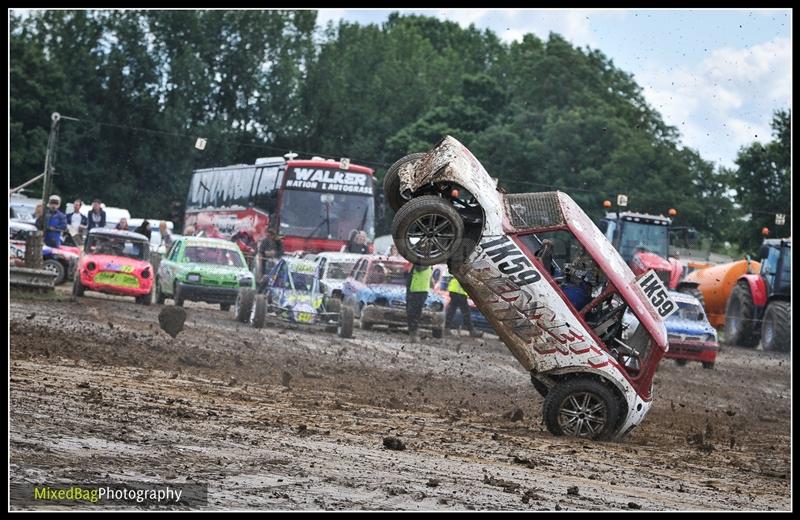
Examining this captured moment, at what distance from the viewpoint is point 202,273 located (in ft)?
86.4

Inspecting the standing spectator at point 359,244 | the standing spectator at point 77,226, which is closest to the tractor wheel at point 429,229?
the standing spectator at point 359,244

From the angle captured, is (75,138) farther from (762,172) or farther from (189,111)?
(762,172)

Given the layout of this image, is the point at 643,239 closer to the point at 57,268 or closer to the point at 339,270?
the point at 339,270

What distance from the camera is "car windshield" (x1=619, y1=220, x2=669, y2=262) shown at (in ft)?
105

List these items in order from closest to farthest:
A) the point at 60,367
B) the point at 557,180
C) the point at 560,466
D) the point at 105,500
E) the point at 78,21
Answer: the point at 105,500, the point at 560,466, the point at 60,367, the point at 557,180, the point at 78,21

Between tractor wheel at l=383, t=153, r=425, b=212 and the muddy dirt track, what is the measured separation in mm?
2088

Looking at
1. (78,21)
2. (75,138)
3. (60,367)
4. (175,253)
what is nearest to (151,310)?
(175,253)

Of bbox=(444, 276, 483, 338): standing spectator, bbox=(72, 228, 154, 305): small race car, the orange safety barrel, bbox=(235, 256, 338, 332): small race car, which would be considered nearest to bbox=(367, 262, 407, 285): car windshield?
bbox=(444, 276, 483, 338): standing spectator

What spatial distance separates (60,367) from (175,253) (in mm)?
12672

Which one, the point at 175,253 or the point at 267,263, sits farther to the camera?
the point at 267,263

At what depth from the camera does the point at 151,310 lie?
982 inches

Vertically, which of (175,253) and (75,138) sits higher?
(75,138)

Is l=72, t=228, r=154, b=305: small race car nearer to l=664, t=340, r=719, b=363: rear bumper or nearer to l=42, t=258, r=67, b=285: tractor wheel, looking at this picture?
l=42, t=258, r=67, b=285: tractor wheel

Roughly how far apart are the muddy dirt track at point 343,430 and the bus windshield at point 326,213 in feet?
40.7
